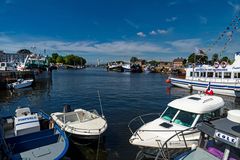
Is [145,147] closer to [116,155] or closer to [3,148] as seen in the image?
[116,155]

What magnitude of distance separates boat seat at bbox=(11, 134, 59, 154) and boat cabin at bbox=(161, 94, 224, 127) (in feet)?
21.2

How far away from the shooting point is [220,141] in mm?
5184

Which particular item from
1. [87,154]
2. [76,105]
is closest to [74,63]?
[76,105]

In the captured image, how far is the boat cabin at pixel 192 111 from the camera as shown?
9.17 m

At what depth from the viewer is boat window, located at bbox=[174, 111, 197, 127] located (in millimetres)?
9200

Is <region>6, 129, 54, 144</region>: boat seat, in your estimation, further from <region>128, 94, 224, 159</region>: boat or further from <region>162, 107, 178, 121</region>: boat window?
<region>162, 107, 178, 121</region>: boat window

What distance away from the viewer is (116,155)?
9.79 m

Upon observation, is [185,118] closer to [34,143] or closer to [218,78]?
[34,143]

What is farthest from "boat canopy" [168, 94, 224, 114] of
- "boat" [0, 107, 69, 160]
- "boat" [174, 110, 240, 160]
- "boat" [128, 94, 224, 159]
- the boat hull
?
the boat hull

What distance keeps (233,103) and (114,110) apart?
17458 millimetres

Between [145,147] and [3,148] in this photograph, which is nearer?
[3,148]

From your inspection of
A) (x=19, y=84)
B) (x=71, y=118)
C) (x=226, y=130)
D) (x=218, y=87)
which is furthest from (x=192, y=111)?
(x=19, y=84)

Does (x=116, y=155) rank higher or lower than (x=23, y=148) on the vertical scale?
lower

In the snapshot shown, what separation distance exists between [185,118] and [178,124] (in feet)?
1.82
